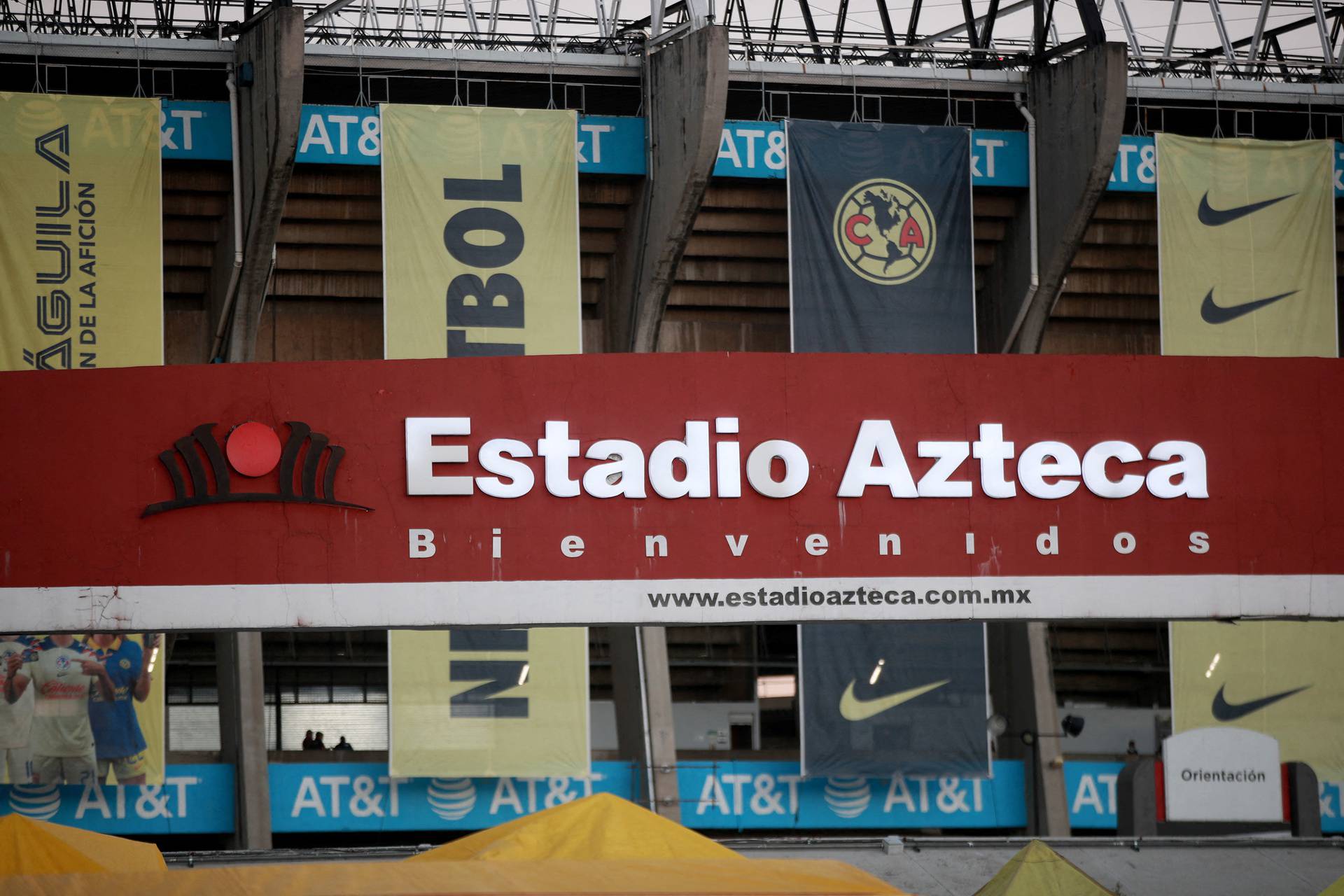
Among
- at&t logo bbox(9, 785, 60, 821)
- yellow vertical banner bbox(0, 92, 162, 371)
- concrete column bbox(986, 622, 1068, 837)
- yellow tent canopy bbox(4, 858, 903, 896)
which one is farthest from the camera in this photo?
concrete column bbox(986, 622, 1068, 837)

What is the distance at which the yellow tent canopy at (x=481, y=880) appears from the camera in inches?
322

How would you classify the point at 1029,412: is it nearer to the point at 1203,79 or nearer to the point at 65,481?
the point at 65,481

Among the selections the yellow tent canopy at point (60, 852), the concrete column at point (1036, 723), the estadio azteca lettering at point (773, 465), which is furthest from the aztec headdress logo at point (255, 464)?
the concrete column at point (1036, 723)

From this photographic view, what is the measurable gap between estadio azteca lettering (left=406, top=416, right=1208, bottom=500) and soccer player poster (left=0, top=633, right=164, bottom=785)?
11.9m

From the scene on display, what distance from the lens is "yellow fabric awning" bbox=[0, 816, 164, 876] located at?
32.5ft

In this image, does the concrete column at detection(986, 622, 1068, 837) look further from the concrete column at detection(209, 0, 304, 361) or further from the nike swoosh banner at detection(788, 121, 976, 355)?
the concrete column at detection(209, 0, 304, 361)

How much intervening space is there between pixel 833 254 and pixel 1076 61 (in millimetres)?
4494

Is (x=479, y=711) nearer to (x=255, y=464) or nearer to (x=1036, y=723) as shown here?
(x=1036, y=723)

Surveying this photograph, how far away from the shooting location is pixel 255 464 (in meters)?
11.5

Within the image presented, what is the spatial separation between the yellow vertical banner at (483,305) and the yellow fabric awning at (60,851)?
10.6m

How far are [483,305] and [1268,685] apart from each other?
13.2 meters

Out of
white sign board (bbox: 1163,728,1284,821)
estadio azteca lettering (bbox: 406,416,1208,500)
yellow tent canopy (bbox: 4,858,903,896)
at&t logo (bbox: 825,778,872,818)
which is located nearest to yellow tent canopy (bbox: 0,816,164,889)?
yellow tent canopy (bbox: 4,858,903,896)

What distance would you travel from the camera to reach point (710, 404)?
11922mm

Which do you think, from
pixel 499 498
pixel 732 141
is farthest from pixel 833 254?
pixel 499 498
